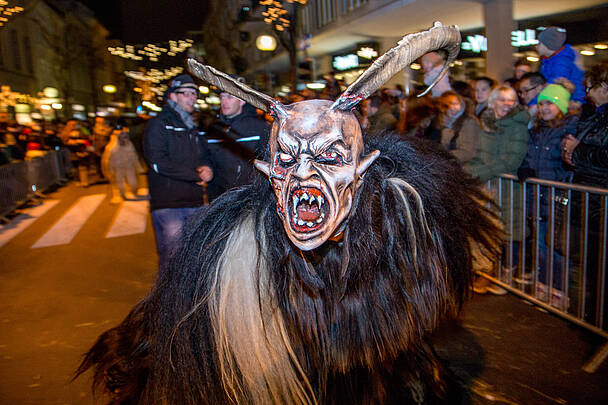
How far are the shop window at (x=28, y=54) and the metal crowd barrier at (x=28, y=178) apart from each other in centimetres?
2151

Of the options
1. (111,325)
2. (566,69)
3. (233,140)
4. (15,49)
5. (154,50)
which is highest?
(15,49)

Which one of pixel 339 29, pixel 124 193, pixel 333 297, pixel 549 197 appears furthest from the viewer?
pixel 339 29

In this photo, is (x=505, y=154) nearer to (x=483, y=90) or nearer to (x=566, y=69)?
(x=483, y=90)

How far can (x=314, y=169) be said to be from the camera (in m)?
2.10

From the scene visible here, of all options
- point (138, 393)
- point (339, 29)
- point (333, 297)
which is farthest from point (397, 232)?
point (339, 29)

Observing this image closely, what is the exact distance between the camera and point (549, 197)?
4.34m

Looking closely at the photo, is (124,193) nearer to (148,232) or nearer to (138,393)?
(148,232)

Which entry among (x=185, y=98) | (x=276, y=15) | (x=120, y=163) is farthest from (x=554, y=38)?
(x=276, y=15)

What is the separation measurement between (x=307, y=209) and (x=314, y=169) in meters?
0.18

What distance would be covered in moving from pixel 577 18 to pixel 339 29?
22.2 feet

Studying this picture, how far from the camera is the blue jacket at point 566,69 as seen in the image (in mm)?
5906

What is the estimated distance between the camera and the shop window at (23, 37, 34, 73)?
32.8 m

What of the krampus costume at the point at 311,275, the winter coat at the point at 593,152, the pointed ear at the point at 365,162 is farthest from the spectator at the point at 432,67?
the pointed ear at the point at 365,162

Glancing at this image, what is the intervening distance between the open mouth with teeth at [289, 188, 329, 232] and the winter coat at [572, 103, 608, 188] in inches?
117
